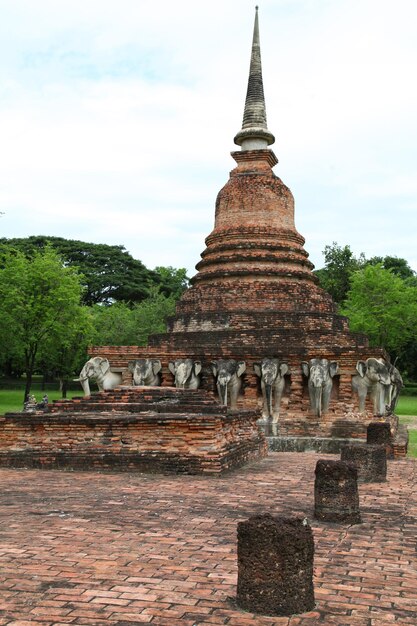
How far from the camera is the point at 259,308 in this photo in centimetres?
1812

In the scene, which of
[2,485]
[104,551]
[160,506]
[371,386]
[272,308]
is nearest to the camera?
[104,551]

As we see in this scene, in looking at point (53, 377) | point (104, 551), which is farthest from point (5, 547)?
point (53, 377)

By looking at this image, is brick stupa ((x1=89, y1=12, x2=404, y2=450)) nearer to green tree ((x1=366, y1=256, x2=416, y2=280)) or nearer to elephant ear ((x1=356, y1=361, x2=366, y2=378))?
elephant ear ((x1=356, y1=361, x2=366, y2=378))

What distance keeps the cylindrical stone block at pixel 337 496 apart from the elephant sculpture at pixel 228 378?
881cm

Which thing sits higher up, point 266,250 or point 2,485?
point 266,250

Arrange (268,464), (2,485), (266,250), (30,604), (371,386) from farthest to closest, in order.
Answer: (266,250) < (371,386) < (268,464) < (2,485) < (30,604)

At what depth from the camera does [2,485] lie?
8289mm

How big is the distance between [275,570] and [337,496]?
2.74 meters

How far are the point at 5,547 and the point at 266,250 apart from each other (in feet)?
48.5

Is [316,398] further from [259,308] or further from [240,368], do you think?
[259,308]

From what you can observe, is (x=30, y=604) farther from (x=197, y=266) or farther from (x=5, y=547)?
(x=197, y=266)

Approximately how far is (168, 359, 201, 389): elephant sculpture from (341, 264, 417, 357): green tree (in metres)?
21.4

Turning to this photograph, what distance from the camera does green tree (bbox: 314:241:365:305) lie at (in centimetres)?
4962

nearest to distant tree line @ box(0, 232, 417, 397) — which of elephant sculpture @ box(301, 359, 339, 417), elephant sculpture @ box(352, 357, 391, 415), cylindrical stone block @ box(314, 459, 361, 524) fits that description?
elephant sculpture @ box(301, 359, 339, 417)
